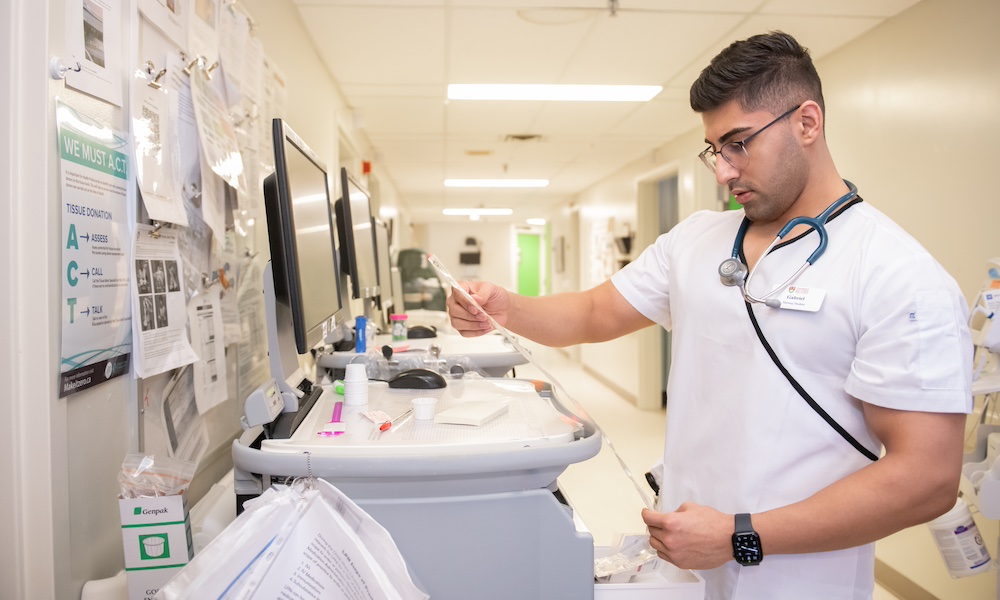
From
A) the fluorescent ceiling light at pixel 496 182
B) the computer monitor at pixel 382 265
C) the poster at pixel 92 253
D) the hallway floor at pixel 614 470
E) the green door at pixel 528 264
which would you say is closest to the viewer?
the poster at pixel 92 253

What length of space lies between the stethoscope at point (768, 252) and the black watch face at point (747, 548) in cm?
36

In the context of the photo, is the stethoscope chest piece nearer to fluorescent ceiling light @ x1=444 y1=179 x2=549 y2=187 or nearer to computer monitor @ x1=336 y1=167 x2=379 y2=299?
computer monitor @ x1=336 y1=167 x2=379 y2=299

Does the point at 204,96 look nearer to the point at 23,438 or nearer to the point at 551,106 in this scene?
the point at 23,438

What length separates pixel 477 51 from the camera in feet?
9.98

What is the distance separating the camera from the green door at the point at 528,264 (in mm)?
14598

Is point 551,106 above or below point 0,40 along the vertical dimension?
above

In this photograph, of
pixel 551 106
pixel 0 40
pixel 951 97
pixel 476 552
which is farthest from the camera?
pixel 551 106

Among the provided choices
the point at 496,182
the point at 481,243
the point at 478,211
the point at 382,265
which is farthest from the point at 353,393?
the point at 481,243

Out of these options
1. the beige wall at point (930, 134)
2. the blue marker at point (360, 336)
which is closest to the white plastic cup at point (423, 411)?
the blue marker at point (360, 336)

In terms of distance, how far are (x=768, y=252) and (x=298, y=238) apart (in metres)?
0.80

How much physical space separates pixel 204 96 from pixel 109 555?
0.90 metres

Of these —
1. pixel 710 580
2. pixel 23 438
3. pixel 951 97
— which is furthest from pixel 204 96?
pixel 951 97

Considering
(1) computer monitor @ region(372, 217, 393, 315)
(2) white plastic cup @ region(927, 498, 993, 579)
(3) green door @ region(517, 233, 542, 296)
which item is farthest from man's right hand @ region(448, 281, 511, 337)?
(3) green door @ region(517, 233, 542, 296)

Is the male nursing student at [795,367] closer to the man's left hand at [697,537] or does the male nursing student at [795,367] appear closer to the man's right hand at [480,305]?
the man's left hand at [697,537]
